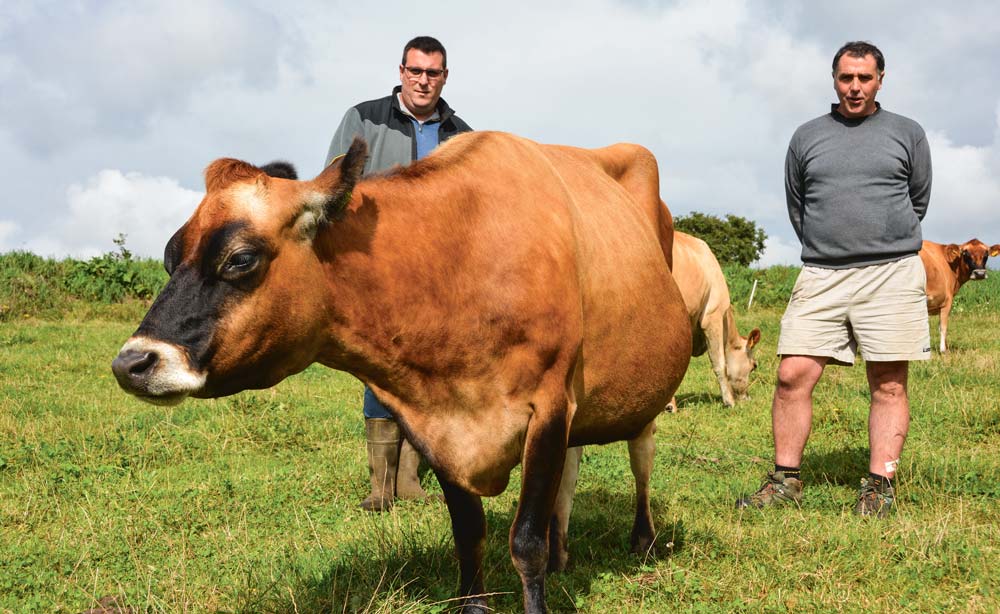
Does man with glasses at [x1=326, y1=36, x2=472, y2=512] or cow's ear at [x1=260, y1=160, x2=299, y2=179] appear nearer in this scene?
cow's ear at [x1=260, y1=160, x2=299, y2=179]

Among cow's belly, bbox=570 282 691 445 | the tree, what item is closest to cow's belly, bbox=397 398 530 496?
cow's belly, bbox=570 282 691 445

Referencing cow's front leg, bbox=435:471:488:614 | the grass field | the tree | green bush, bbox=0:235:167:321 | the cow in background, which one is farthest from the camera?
the tree

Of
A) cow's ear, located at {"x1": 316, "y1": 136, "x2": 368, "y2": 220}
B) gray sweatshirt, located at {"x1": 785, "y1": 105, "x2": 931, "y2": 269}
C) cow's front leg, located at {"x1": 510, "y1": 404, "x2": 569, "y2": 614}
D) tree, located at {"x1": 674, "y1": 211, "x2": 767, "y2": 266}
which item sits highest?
tree, located at {"x1": 674, "y1": 211, "x2": 767, "y2": 266}

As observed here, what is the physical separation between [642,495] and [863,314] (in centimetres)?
218

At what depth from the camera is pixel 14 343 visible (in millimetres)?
13844

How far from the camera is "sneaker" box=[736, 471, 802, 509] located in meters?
5.88

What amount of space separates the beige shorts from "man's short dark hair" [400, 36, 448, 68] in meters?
2.79

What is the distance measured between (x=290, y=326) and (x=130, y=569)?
2567 mm

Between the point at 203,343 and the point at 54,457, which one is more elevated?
the point at 203,343

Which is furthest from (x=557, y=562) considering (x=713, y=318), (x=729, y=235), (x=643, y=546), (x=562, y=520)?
(x=729, y=235)

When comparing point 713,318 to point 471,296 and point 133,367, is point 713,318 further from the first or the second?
point 133,367

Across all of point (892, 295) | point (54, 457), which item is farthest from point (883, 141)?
point (54, 457)

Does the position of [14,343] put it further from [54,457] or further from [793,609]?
[793,609]

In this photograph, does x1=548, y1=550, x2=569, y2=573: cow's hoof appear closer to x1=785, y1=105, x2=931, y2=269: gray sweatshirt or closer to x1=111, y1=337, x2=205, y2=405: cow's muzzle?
x1=111, y1=337, x2=205, y2=405: cow's muzzle
